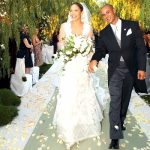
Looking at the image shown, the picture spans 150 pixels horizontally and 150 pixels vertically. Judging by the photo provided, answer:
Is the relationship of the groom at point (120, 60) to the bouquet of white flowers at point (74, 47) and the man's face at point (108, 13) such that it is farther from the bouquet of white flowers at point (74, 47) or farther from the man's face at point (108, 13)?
the bouquet of white flowers at point (74, 47)

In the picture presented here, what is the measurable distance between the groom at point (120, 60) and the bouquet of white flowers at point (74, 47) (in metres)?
A: 0.85

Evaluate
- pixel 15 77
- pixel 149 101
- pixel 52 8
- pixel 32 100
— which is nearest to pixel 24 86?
pixel 15 77

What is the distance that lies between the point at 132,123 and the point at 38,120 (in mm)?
1670

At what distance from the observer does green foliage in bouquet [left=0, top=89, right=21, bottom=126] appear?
8711mm

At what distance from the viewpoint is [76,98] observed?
7.54 m

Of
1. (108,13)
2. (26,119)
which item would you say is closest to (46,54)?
(26,119)

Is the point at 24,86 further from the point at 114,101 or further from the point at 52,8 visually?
the point at 114,101

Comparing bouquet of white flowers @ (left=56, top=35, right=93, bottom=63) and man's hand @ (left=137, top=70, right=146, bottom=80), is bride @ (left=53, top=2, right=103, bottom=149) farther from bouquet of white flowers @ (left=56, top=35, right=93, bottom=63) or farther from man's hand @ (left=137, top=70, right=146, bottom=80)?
man's hand @ (left=137, top=70, right=146, bottom=80)

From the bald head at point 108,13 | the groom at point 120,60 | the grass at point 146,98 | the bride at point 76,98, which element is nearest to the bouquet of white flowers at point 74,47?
the bride at point 76,98

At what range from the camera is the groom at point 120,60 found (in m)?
6.64

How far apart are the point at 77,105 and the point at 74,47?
2.97ft

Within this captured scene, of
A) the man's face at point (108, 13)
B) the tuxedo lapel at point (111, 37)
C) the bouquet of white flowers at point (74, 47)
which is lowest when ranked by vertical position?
the bouquet of white flowers at point (74, 47)

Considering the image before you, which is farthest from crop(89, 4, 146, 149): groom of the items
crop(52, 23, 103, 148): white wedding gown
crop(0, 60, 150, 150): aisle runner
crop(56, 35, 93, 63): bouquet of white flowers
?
crop(56, 35, 93, 63): bouquet of white flowers

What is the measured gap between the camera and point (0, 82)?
12328 mm
